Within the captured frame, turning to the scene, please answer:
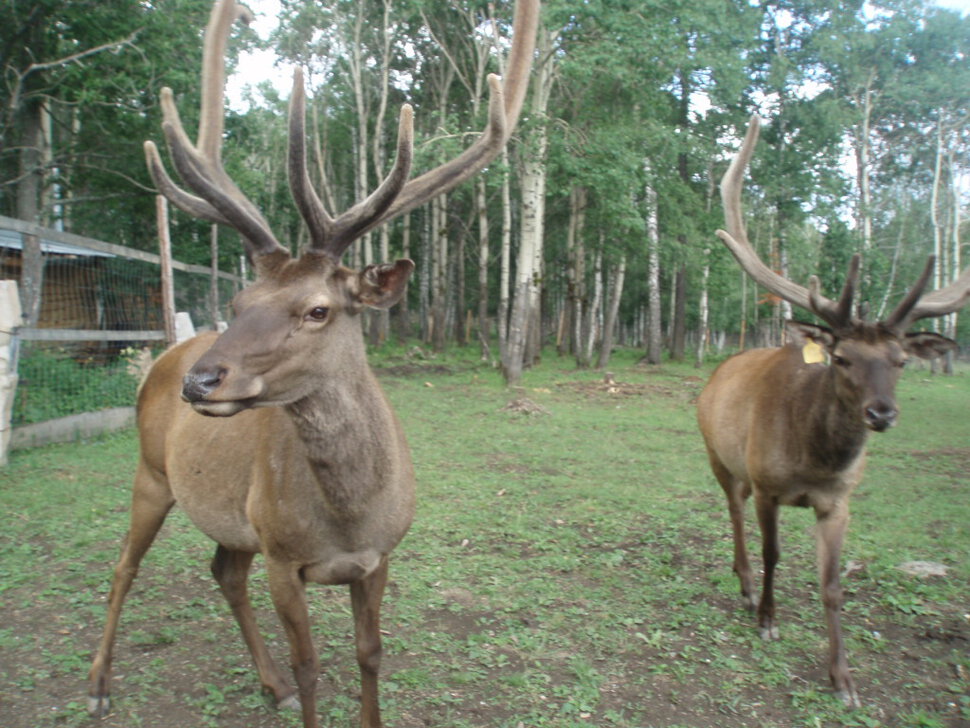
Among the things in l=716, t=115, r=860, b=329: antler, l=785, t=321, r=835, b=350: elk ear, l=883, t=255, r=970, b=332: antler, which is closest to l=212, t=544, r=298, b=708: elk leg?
l=785, t=321, r=835, b=350: elk ear

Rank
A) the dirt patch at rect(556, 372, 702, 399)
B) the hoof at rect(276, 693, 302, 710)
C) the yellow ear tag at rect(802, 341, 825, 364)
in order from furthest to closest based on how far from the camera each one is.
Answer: the dirt patch at rect(556, 372, 702, 399), the yellow ear tag at rect(802, 341, 825, 364), the hoof at rect(276, 693, 302, 710)

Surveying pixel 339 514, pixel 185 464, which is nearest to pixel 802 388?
pixel 339 514

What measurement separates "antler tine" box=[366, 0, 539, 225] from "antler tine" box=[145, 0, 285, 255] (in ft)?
1.75

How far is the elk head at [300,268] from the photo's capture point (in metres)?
2.58

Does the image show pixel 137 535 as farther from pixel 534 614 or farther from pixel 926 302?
pixel 926 302

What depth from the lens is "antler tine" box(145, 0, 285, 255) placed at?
3.04 m

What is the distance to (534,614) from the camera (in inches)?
184

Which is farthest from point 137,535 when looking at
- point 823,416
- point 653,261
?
point 653,261

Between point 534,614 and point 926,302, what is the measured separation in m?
3.21

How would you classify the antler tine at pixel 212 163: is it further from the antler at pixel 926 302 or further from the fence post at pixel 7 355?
the fence post at pixel 7 355

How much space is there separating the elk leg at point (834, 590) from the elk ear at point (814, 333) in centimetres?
99

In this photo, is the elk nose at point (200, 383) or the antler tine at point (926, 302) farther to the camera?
the antler tine at point (926, 302)

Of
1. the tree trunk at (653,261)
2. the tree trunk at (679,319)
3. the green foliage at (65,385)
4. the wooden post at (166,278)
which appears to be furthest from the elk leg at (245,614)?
the tree trunk at (679,319)

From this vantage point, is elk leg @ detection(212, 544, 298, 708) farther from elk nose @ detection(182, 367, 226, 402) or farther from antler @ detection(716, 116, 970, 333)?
antler @ detection(716, 116, 970, 333)
